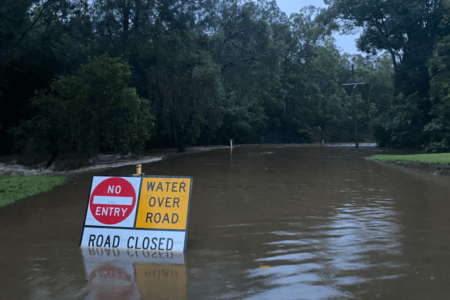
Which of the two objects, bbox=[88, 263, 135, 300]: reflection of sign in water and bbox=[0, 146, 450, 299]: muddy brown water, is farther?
bbox=[0, 146, 450, 299]: muddy brown water

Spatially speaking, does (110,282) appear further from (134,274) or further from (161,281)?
(161,281)

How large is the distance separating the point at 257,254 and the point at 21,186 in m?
10.1

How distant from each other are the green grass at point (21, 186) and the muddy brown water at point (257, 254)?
1.87 feet

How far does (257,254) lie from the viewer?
629 centimetres

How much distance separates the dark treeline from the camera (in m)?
24.8

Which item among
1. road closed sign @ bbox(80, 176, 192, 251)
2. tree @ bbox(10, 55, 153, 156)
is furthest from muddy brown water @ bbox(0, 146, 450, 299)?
tree @ bbox(10, 55, 153, 156)

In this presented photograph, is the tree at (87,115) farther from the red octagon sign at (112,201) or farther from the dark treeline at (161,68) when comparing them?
→ the red octagon sign at (112,201)

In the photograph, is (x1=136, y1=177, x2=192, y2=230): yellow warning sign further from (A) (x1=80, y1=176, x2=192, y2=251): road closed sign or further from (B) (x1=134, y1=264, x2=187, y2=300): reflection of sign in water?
(B) (x1=134, y1=264, x2=187, y2=300): reflection of sign in water

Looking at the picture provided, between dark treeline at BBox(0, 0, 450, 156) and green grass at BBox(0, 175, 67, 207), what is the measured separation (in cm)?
776

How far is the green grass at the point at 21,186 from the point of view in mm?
11736

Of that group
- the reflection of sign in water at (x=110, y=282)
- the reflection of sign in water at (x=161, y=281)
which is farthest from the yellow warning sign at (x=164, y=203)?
the reflection of sign in water at (x=110, y=282)

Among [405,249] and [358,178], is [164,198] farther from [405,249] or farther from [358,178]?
[358,178]

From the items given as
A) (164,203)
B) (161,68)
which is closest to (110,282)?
(164,203)

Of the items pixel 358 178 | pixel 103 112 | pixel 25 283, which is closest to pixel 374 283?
pixel 25 283
